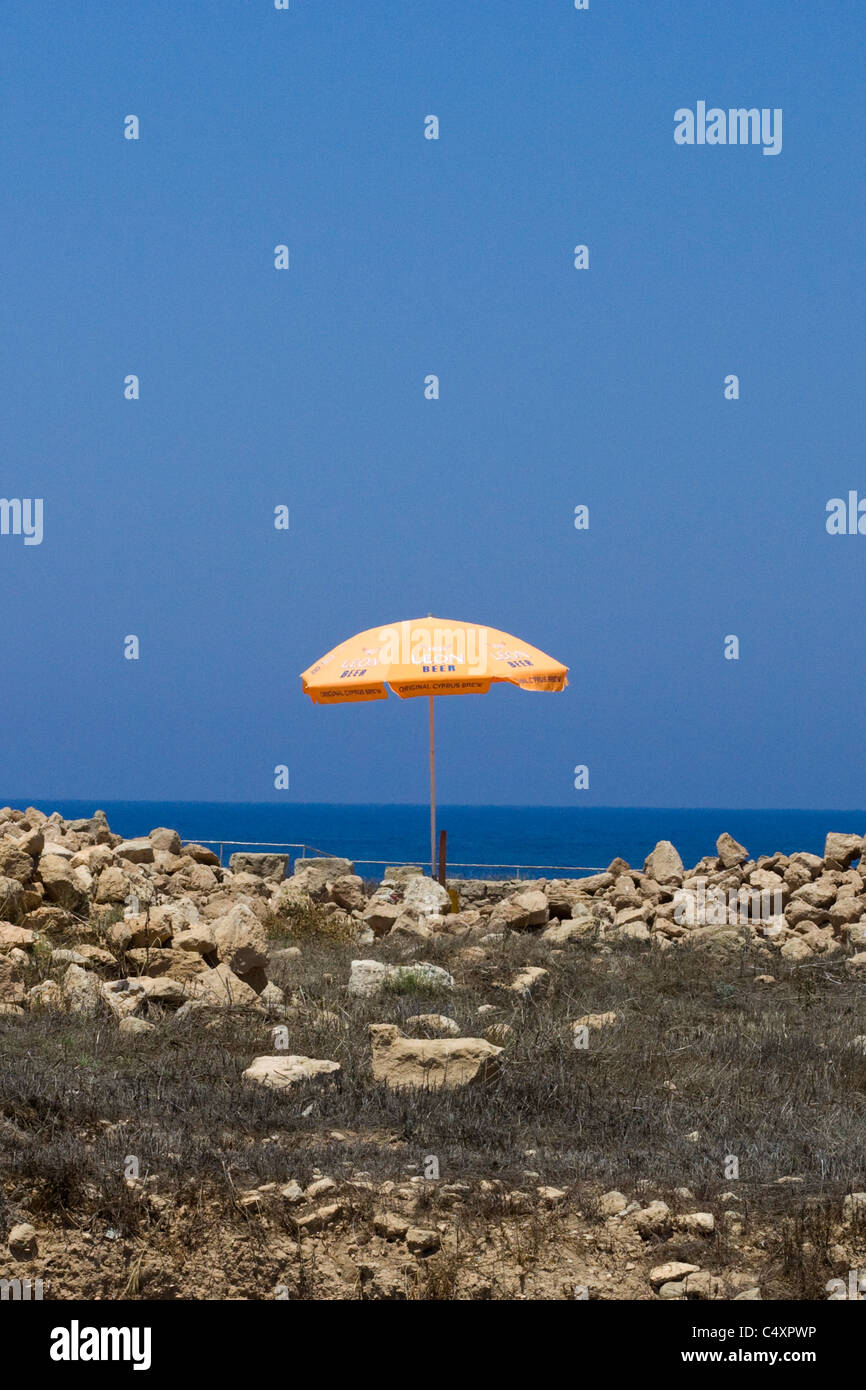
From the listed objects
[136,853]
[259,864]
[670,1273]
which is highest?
[136,853]

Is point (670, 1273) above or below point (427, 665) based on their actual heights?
below

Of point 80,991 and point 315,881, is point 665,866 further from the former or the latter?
point 80,991

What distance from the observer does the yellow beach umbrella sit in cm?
1459

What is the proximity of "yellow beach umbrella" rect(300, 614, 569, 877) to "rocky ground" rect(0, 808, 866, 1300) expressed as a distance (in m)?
4.08

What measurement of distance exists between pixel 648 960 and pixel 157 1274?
689cm

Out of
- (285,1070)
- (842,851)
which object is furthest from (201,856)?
(285,1070)

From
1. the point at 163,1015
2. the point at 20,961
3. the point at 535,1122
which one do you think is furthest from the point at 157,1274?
the point at 20,961

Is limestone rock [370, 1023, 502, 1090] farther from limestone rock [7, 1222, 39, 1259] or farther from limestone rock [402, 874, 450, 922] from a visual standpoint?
limestone rock [402, 874, 450, 922]

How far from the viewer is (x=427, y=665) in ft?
48.1

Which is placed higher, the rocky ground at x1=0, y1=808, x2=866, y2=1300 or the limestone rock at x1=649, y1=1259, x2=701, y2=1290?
the rocky ground at x1=0, y1=808, x2=866, y2=1300

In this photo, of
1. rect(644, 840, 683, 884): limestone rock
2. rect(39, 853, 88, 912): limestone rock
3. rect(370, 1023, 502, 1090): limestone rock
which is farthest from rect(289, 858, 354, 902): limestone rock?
rect(370, 1023, 502, 1090): limestone rock

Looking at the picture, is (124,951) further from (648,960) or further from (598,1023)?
(648,960)

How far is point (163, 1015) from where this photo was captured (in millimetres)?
7547
